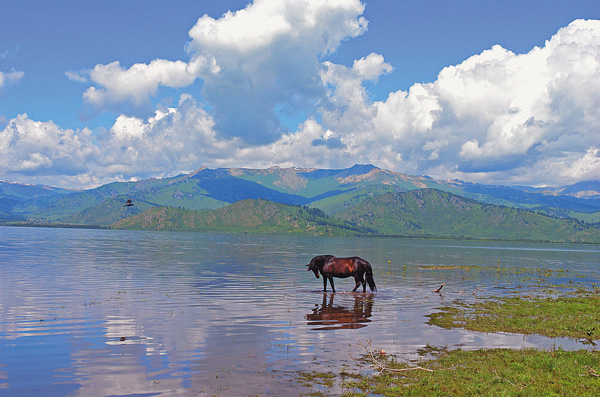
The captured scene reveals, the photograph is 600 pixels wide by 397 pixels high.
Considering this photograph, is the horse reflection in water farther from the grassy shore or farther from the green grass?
the grassy shore

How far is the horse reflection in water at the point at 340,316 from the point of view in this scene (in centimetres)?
3016

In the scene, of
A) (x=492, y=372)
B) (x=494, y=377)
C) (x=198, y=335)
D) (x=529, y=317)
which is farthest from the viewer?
(x=529, y=317)

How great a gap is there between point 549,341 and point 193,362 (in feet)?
68.7

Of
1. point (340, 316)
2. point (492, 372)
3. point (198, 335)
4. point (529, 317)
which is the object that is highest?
point (492, 372)

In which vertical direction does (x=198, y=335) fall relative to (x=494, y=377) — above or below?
below

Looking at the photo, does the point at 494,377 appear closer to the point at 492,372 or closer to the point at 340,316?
the point at 492,372

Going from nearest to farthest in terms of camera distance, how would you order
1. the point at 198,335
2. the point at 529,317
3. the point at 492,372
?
1. the point at 492,372
2. the point at 198,335
3. the point at 529,317

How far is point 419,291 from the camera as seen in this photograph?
166 ft

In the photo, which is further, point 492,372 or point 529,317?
point 529,317

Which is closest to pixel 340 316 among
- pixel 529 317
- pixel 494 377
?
pixel 529 317

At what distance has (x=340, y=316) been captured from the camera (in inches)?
1318

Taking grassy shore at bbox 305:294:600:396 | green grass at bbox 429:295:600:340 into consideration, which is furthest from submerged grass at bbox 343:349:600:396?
green grass at bbox 429:295:600:340

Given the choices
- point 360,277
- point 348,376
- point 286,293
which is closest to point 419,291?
point 360,277

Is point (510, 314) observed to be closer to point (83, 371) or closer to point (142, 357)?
point (142, 357)
